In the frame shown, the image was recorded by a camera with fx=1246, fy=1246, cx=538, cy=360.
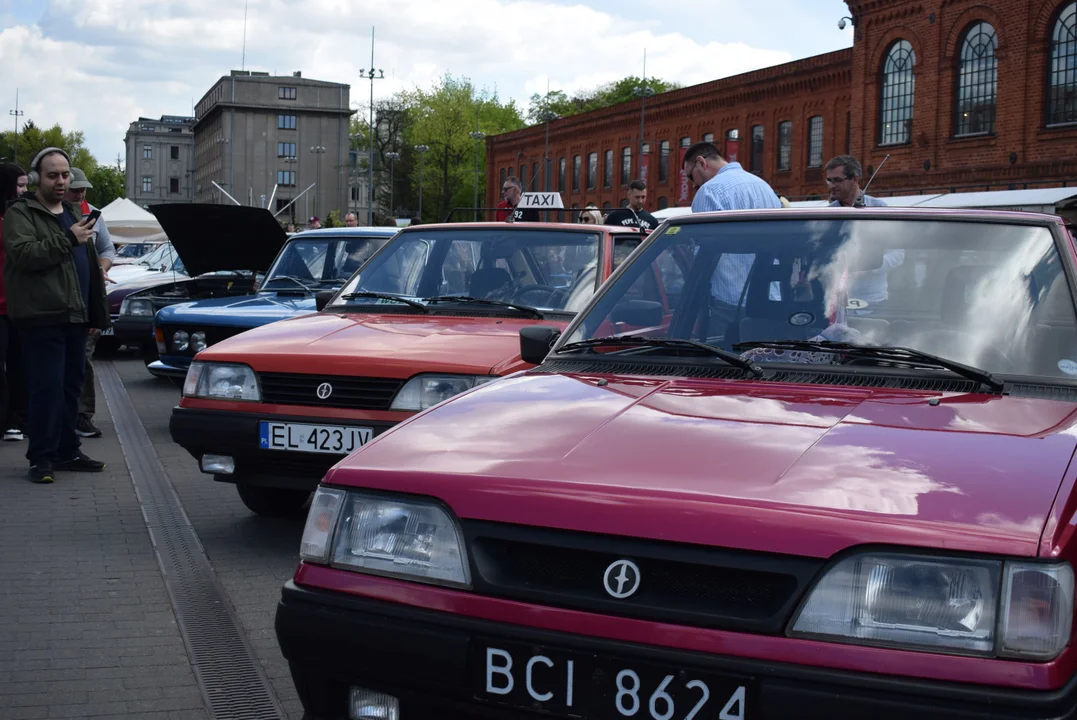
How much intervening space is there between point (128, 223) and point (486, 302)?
31.3 m

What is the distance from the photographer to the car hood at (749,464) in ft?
7.86

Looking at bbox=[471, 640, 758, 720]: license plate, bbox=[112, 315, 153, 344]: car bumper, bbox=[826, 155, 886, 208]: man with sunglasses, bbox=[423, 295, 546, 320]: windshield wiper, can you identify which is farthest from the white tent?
bbox=[471, 640, 758, 720]: license plate

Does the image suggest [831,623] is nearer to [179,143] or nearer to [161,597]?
[161,597]

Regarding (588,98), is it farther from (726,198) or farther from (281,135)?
(726,198)

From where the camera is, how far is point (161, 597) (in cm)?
544

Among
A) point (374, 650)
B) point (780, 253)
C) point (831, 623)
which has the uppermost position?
point (780, 253)

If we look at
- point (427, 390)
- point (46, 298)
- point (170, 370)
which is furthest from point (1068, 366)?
point (170, 370)

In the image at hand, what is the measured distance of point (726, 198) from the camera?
7441 mm

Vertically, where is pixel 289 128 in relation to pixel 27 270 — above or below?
above

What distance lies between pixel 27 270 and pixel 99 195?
159 m

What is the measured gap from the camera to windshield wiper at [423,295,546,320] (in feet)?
22.1

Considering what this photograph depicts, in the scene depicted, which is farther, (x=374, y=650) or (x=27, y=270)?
(x=27, y=270)

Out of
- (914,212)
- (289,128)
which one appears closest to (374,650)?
(914,212)

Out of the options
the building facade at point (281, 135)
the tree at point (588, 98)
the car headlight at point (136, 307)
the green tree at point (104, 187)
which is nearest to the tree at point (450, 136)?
the tree at point (588, 98)
